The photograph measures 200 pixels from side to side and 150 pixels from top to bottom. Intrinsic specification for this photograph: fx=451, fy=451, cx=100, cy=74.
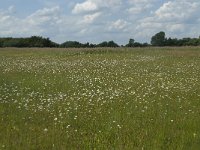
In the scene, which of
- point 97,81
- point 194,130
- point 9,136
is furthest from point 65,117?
point 97,81

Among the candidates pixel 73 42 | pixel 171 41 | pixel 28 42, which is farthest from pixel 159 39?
pixel 28 42

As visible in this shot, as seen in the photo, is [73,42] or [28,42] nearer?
[28,42]

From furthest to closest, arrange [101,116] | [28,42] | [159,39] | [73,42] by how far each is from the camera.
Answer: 1. [159,39]
2. [73,42]
3. [28,42]
4. [101,116]

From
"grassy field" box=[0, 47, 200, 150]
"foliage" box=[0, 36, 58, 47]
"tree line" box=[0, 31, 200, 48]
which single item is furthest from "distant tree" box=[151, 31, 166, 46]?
"grassy field" box=[0, 47, 200, 150]

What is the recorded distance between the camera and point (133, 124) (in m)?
11.4

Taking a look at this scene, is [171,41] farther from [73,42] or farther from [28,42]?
[28,42]

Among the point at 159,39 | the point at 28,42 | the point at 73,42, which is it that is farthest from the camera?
the point at 159,39

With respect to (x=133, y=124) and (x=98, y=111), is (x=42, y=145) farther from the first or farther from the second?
(x=98, y=111)

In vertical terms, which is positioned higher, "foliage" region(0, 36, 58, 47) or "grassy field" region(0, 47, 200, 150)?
"grassy field" region(0, 47, 200, 150)

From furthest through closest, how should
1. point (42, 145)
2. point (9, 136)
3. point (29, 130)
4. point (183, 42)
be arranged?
point (183, 42), point (29, 130), point (9, 136), point (42, 145)

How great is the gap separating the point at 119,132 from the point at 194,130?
1879 millimetres

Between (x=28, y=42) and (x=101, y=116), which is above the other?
(x=101, y=116)

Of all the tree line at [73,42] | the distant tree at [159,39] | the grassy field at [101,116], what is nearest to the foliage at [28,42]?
the tree line at [73,42]

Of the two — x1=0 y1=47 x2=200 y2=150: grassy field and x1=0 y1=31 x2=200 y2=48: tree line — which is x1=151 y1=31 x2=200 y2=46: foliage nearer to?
x1=0 y1=31 x2=200 y2=48: tree line
